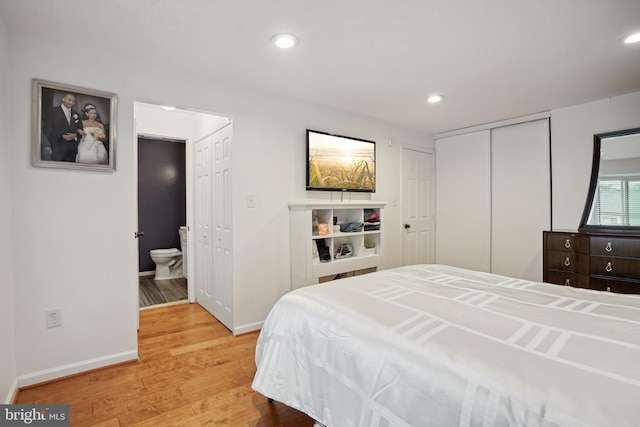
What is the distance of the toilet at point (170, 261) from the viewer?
5.07 metres

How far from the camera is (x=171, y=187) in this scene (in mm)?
5664

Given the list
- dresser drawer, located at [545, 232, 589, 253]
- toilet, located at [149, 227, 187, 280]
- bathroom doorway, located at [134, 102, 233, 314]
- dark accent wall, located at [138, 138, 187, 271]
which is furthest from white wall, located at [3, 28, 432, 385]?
dark accent wall, located at [138, 138, 187, 271]

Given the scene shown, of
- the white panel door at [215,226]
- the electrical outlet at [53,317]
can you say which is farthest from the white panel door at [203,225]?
the electrical outlet at [53,317]

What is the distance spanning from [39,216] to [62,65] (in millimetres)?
1035

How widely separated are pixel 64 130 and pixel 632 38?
3.86 metres

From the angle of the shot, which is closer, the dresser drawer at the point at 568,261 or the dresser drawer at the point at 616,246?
the dresser drawer at the point at 616,246

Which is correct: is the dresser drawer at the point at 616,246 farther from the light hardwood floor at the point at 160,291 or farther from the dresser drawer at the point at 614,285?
the light hardwood floor at the point at 160,291

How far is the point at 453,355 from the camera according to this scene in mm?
1060

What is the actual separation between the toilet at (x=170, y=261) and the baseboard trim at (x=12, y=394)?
3.06 meters

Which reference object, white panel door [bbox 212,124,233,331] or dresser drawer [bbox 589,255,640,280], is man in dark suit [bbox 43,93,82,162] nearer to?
white panel door [bbox 212,124,233,331]

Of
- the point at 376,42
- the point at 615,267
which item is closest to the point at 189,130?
the point at 376,42

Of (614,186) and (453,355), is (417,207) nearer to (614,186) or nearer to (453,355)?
(614,186)

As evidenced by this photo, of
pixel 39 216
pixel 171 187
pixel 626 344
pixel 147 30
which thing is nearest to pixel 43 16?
pixel 147 30

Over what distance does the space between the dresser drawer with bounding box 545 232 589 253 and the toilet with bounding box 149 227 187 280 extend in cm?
473
